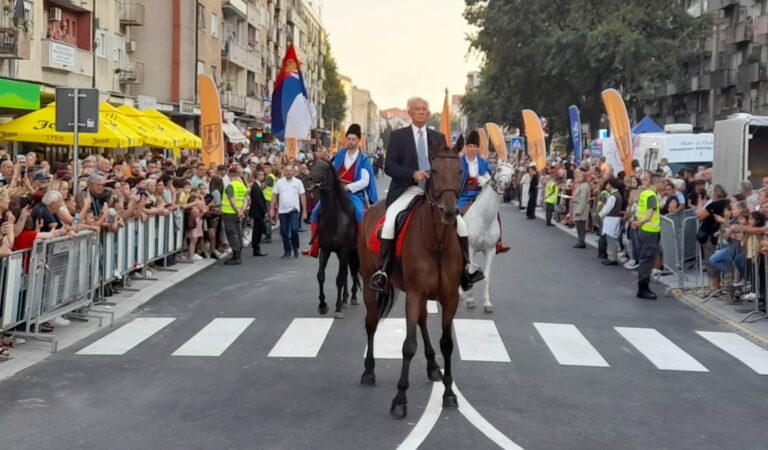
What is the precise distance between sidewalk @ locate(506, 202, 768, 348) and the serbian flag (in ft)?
37.1

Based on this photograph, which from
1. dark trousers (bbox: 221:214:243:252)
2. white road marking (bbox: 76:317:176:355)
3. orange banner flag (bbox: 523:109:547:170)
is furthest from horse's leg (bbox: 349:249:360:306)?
orange banner flag (bbox: 523:109:547:170)

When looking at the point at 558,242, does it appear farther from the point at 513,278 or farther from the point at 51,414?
the point at 51,414

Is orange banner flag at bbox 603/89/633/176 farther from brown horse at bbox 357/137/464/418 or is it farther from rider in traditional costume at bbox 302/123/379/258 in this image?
brown horse at bbox 357/137/464/418

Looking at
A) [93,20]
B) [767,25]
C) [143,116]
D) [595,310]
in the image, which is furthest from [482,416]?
[767,25]

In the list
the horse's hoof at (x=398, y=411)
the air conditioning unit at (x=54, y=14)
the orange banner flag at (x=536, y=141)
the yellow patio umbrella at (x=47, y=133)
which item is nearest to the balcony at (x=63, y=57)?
the air conditioning unit at (x=54, y=14)

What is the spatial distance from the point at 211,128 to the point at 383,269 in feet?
51.0

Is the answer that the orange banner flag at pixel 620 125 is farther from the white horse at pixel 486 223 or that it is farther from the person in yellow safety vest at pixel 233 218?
the white horse at pixel 486 223

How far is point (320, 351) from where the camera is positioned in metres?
10.7

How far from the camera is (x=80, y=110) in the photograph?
46.9 ft

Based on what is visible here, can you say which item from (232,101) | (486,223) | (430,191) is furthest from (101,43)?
(430,191)

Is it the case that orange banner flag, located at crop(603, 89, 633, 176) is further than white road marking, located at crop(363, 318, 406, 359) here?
Yes

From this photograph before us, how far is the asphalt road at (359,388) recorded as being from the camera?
7.46 m

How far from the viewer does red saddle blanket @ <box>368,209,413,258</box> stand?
28.9 feet

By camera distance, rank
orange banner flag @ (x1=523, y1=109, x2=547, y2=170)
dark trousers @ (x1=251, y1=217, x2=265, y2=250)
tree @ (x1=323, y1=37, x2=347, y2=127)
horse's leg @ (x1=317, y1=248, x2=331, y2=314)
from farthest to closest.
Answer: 1. tree @ (x1=323, y1=37, x2=347, y2=127)
2. orange banner flag @ (x1=523, y1=109, x2=547, y2=170)
3. dark trousers @ (x1=251, y1=217, x2=265, y2=250)
4. horse's leg @ (x1=317, y1=248, x2=331, y2=314)
